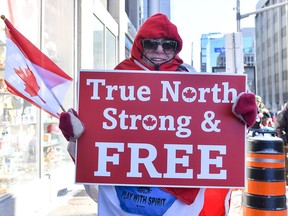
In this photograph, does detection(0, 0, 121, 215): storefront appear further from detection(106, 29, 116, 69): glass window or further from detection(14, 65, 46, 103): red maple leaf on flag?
detection(106, 29, 116, 69): glass window

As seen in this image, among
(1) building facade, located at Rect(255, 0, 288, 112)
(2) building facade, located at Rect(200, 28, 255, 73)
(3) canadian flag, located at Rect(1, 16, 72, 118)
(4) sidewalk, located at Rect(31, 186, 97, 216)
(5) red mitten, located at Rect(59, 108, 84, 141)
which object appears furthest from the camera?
(2) building facade, located at Rect(200, 28, 255, 73)

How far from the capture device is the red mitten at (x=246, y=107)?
83.4 inches

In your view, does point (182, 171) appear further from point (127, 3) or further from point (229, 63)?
point (127, 3)

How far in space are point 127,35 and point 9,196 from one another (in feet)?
36.5

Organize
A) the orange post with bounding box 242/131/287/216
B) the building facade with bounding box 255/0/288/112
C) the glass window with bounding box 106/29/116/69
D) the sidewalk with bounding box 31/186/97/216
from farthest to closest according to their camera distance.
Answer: the building facade with bounding box 255/0/288/112
the glass window with bounding box 106/29/116/69
the sidewalk with bounding box 31/186/97/216
the orange post with bounding box 242/131/287/216

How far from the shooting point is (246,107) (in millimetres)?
2121

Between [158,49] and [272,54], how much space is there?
70800mm

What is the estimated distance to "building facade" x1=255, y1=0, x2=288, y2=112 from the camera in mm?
61438

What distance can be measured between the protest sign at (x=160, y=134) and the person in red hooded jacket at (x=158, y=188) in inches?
2.9

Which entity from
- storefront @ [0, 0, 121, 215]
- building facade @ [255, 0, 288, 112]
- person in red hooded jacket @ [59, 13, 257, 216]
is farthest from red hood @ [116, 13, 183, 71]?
building facade @ [255, 0, 288, 112]

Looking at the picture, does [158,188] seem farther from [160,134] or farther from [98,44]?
[98,44]

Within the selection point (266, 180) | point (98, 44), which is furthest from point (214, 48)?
point (266, 180)

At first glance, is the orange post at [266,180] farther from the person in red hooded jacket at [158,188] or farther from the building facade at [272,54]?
the building facade at [272,54]

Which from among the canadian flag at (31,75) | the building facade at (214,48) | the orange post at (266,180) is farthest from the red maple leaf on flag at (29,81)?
the building facade at (214,48)
